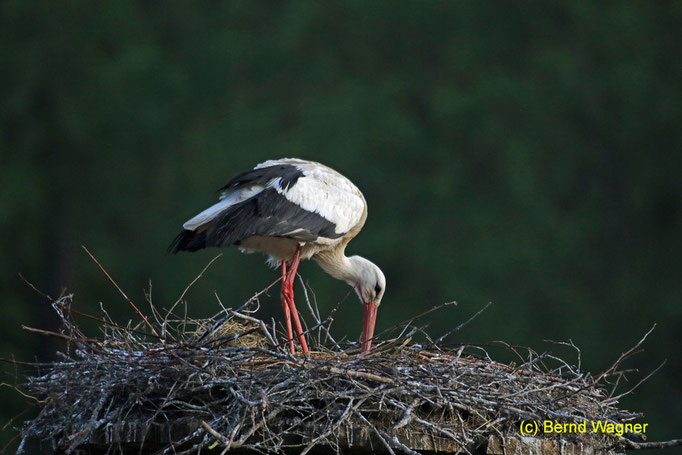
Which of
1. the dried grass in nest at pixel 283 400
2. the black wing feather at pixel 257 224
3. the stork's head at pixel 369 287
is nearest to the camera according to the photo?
the dried grass in nest at pixel 283 400

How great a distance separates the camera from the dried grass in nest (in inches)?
118

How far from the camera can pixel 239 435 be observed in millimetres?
3014

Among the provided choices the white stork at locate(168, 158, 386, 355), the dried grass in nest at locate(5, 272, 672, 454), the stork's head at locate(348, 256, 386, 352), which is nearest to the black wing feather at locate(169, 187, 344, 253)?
the white stork at locate(168, 158, 386, 355)

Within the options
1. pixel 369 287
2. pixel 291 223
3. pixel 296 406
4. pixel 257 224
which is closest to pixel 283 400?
pixel 296 406

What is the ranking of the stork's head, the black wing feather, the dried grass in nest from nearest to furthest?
1. the dried grass in nest
2. the black wing feather
3. the stork's head

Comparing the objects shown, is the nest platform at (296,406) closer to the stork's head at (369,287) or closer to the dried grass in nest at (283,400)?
the dried grass in nest at (283,400)

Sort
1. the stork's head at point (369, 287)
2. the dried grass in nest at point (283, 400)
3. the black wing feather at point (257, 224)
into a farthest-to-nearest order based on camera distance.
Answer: the stork's head at point (369, 287) < the black wing feather at point (257, 224) < the dried grass in nest at point (283, 400)

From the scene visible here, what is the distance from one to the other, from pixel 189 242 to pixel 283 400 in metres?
1.54

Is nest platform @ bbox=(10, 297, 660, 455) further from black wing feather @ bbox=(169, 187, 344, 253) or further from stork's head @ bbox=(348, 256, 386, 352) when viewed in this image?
stork's head @ bbox=(348, 256, 386, 352)

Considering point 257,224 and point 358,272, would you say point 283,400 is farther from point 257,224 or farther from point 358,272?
point 358,272

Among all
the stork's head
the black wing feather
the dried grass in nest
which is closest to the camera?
the dried grass in nest

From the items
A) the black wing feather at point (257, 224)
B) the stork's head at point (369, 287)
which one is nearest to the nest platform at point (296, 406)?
the black wing feather at point (257, 224)

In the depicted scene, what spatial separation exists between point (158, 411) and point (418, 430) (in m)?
0.82

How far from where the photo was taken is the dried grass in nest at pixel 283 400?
2.99 metres
